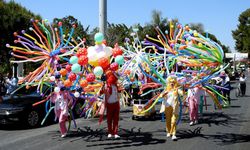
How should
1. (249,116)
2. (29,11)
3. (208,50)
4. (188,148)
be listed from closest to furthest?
(188,148) < (208,50) < (249,116) < (29,11)

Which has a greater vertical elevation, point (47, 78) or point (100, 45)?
point (100, 45)

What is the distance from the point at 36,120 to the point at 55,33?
10.6 ft

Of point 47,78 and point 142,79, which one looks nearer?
point 47,78

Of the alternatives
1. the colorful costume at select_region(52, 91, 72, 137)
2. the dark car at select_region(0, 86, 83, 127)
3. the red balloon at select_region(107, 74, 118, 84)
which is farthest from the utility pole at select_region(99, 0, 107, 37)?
the red balloon at select_region(107, 74, 118, 84)

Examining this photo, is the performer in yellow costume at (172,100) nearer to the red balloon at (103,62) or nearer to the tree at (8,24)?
the red balloon at (103,62)

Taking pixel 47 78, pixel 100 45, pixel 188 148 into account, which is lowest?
pixel 188 148

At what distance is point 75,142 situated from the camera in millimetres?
8453

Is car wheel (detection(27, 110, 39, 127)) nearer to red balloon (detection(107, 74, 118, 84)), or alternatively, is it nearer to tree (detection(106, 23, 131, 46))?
red balloon (detection(107, 74, 118, 84))

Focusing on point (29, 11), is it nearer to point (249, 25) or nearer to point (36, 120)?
point (36, 120)

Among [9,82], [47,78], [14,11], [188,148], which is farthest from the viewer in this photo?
[14,11]

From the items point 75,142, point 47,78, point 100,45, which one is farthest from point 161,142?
point 47,78

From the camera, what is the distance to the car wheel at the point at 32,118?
10743 millimetres

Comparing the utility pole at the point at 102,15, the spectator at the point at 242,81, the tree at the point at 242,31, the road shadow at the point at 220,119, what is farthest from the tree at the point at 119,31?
the tree at the point at 242,31

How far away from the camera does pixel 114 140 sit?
860cm
